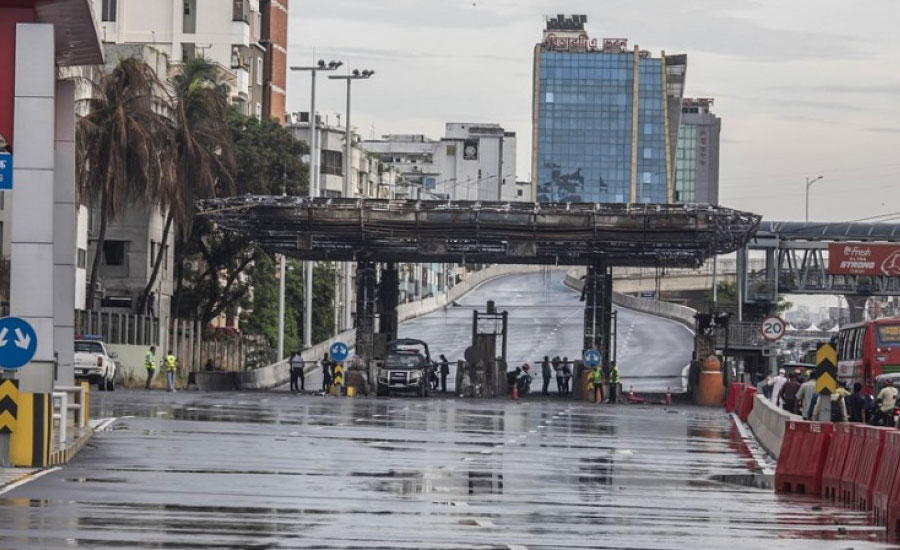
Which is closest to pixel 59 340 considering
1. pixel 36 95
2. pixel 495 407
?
pixel 36 95

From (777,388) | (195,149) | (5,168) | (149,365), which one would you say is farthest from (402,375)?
(5,168)

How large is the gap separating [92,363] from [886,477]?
44.0 m

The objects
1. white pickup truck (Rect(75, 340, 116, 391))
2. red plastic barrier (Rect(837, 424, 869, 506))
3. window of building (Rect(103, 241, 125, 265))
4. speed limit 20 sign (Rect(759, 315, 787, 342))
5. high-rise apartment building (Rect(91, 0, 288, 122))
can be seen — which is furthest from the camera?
high-rise apartment building (Rect(91, 0, 288, 122))

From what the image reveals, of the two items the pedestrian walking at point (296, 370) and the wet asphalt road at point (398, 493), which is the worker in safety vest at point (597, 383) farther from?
the wet asphalt road at point (398, 493)

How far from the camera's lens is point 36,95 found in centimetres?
2711

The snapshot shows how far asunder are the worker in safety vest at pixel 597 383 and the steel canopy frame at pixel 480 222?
5.09 meters

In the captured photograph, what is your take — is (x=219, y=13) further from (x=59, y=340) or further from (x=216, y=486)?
(x=216, y=486)

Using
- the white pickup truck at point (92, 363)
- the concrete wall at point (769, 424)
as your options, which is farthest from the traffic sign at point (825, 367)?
the white pickup truck at point (92, 363)

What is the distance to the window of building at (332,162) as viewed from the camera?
158000mm

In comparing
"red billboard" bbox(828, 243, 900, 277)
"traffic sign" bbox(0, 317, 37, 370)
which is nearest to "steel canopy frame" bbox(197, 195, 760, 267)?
"red billboard" bbox(828, 243, 900, 277)

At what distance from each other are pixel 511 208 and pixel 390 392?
803 centimetres

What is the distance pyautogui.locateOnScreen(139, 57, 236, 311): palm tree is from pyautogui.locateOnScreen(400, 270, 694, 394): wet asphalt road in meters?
16.8

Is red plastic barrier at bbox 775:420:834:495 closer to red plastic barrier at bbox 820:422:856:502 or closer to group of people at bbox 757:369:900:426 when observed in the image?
red plastic barrier at bbox 820:422:856:502

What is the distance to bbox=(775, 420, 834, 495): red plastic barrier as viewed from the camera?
26.7m
